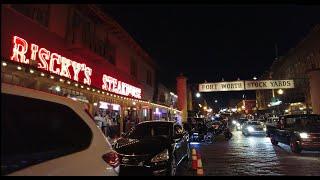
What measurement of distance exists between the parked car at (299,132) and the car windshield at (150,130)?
7.62m

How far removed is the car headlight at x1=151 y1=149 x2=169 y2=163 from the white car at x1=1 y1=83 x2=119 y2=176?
16.6ft

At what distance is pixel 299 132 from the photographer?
52.9 ft

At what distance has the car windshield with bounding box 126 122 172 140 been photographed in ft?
36.7

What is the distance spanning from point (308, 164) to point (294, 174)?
254 cm

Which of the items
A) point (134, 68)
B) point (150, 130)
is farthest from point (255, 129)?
point (150, 130)

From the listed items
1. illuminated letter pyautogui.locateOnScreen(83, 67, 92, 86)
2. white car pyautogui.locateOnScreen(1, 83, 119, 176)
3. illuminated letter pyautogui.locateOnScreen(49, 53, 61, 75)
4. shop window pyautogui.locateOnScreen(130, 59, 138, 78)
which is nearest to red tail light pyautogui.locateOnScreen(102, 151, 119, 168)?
white car pyautogui.locateOnScreen(1, 83, 119, 176)

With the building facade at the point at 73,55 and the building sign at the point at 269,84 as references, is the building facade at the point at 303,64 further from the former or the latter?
the building facade at the point at 73,55

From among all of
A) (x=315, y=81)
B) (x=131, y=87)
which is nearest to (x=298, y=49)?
(x=315, y=81)

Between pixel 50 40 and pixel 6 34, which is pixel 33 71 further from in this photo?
pixel 50 40

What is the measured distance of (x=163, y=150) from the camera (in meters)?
9.33

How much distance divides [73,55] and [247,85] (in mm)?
23602

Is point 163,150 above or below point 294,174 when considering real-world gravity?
above

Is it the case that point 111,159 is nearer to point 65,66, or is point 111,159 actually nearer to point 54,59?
point 54,59

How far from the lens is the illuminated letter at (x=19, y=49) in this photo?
1165 cm
